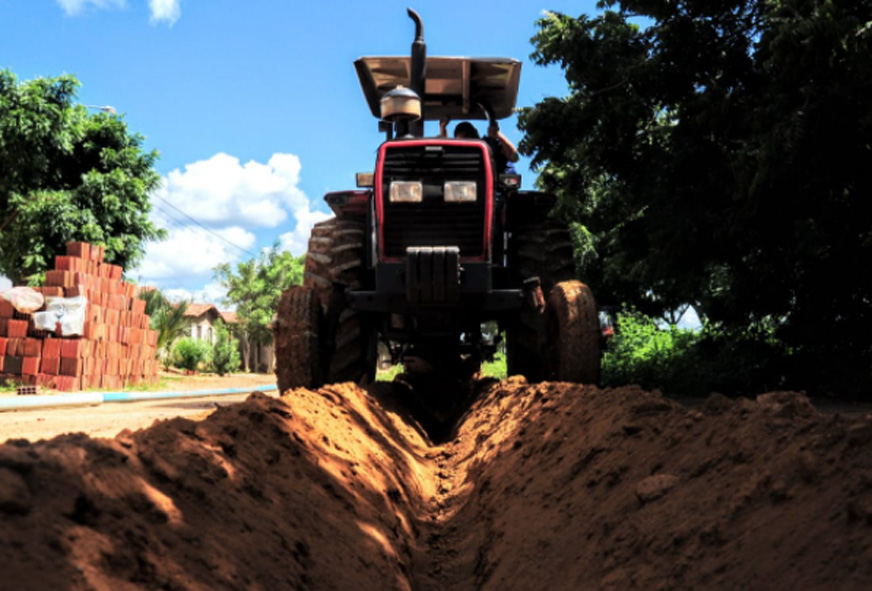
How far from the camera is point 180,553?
97.9 inches

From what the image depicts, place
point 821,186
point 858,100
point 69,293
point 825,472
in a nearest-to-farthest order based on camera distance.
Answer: point 825,472 → point 858,100 → point 821,186 → point 69,293

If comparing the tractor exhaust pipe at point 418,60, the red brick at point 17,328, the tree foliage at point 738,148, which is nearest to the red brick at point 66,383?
the red brick at point 17,328

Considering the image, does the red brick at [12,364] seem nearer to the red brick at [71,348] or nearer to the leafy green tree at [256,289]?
the red brick at [71,348]

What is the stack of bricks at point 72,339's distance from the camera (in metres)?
17.0

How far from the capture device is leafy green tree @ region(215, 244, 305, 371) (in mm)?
52438

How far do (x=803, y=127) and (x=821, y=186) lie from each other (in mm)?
1121

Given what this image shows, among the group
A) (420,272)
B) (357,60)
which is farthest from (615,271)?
(420,272)

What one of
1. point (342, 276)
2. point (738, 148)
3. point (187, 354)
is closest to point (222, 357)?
point (187, 354)

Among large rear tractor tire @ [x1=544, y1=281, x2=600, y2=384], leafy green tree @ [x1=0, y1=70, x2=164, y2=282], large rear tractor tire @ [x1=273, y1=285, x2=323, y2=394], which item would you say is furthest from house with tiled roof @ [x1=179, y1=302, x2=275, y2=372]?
large rear tractor tire @ [x1=544, y1=281, x2=600, y2=384]

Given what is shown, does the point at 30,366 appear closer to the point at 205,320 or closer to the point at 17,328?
the point at 17,328

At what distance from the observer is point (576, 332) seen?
6426mm

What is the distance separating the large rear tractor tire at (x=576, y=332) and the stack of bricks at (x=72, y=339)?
1321 cm

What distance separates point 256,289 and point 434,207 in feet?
163

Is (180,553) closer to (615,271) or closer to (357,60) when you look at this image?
(357,60)
